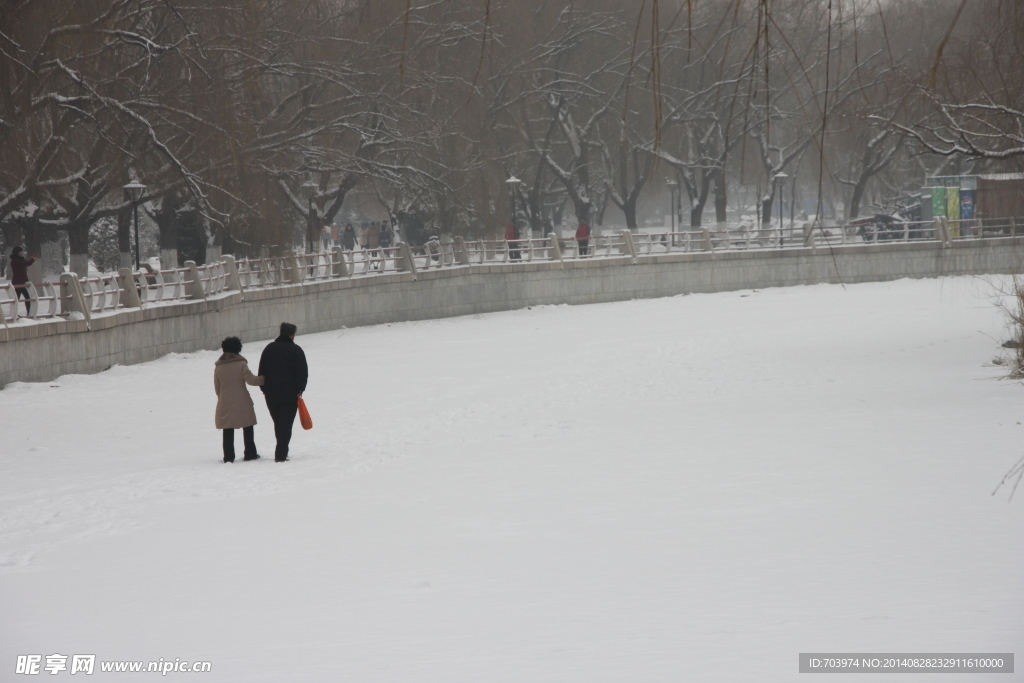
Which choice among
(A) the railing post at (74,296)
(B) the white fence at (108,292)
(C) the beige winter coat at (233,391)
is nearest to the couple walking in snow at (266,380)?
(C) the beige winter coat at (233,391)

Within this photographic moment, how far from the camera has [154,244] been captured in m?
50.4

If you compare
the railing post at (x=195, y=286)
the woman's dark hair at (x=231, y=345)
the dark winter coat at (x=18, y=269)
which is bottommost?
the woman's dark hair at (x=231, y=345)

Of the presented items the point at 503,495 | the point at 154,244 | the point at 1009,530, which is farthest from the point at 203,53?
the point at 154,244

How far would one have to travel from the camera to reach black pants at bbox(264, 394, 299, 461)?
12.6 metres

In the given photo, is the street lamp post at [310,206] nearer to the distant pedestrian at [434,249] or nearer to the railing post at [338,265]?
the railing post at [338,265]

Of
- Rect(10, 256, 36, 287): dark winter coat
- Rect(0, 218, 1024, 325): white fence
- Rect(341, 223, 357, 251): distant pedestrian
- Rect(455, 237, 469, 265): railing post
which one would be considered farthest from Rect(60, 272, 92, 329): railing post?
Rect(341, 223, 357, 251): distant pedestrian

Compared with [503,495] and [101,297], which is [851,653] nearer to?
[503,495]

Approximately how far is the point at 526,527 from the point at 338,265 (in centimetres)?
2402

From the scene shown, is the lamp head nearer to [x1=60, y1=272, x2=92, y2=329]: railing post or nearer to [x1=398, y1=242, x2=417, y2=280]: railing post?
[x1=60, y1=272, x2=92, y2=329]: railing post

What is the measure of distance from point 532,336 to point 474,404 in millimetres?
12070

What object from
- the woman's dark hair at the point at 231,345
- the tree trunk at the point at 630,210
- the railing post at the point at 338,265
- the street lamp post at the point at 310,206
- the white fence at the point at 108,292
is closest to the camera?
the woman's dark hair at the point at 231,345

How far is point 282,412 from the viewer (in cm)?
1274

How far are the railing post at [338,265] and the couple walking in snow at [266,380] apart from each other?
20174 mm

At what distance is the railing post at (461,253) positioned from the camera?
122 ft
